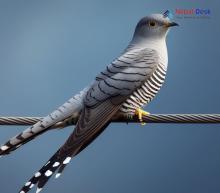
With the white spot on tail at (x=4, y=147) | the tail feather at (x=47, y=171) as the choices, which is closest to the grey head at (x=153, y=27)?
the tail feather at (x=47, y=171)

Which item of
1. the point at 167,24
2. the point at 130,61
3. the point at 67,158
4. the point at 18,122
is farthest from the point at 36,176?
the point at 167,24

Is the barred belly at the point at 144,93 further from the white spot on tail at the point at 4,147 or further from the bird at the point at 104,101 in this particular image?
the white spot on tail at the point at 4,147

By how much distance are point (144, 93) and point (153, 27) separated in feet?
3.41

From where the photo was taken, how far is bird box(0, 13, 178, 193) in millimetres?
6055

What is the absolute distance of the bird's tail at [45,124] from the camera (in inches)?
232

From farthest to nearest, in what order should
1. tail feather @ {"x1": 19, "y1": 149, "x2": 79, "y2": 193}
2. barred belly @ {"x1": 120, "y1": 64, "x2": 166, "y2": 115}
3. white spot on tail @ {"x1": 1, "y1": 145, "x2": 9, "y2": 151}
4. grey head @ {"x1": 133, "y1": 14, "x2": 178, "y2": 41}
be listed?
grey head @ {"x1": 133, "y1": 14, "x2": 178, "y2": 41}, barred belly @ {"x1": 120, "y1": 64, "x2": 166, "y2": 115}, tail feather @ {"x1": 19, "y1": 149, "x2": 79, "y2": 193}, white spot on tail @ {"x1": 1, "y1": 145, "x2": 9, "y2": 151}

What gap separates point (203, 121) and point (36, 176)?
1.56 meters

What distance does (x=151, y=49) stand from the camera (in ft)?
23.4

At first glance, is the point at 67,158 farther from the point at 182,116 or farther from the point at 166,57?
the point at 166,57

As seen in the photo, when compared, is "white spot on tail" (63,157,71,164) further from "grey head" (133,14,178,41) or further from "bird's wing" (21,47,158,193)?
"grey head" (133,14,178,41)

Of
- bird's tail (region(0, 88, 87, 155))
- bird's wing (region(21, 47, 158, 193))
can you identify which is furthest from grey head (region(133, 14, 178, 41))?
bird's tail (region(0, 88, 87, 155))

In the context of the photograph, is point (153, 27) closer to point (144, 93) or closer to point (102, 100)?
point (144, 93)

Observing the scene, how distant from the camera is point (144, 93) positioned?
667cm

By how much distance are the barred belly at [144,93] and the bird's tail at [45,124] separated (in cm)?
41
